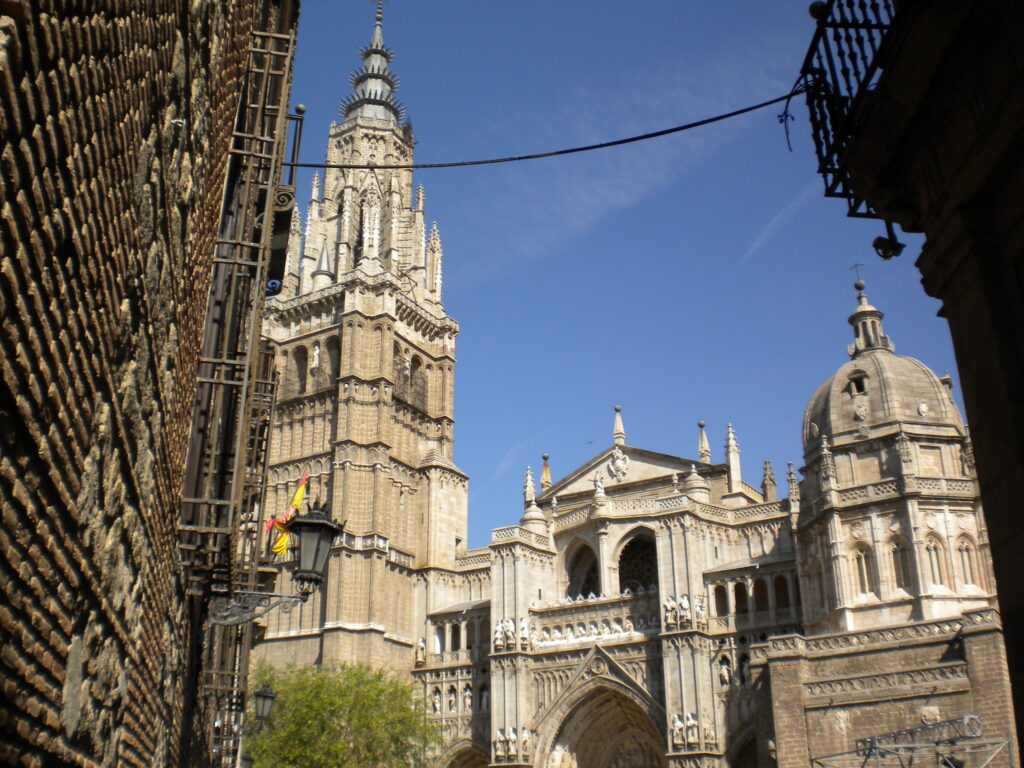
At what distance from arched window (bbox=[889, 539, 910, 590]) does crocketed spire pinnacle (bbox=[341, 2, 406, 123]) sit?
131 feet

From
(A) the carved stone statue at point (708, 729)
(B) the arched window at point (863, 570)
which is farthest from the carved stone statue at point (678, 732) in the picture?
(B) the arched window at point (863, 570)

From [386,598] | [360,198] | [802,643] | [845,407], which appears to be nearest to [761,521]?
[845,407]

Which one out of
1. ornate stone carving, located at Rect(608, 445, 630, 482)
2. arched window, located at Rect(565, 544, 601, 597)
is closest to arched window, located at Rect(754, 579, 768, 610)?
arched window, located at Rect(565, 544, 601, 597)

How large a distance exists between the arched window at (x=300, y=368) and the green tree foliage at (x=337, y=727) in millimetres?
19214

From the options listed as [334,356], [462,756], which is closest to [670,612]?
[462,756]

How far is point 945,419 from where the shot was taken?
112 ft

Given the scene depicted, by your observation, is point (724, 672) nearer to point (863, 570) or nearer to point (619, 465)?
point (863, 570)

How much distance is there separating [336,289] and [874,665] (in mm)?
33220

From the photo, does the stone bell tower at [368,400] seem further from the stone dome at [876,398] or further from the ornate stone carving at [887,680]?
the ornate stone carving at [887,680]

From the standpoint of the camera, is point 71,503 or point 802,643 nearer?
point 71,503

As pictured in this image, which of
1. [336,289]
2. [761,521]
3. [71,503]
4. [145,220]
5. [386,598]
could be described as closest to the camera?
[71,503]

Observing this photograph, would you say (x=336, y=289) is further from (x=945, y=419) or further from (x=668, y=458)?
(x=945, y=419)

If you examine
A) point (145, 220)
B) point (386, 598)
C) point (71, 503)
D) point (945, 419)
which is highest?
point (945, 419)

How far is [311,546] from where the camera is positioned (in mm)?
9711
